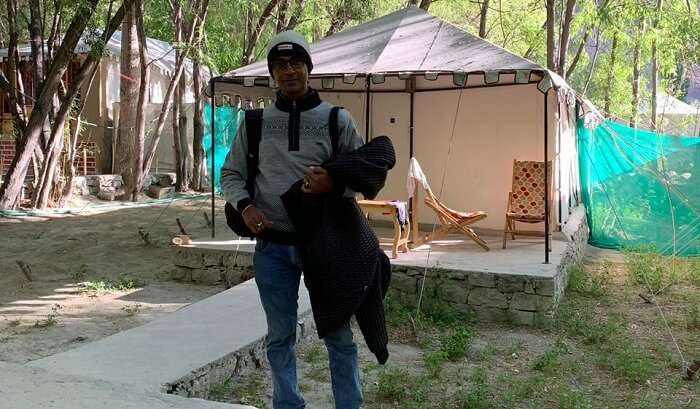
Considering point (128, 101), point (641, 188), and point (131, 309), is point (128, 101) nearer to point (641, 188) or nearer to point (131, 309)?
point (131, 309)

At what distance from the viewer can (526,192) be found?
757 cm

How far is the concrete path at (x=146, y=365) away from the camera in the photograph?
2.64 m

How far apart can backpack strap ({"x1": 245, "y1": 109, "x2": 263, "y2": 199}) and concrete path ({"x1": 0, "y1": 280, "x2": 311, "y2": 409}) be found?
35.1 inches

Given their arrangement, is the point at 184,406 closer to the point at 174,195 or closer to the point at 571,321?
the point at 571,321

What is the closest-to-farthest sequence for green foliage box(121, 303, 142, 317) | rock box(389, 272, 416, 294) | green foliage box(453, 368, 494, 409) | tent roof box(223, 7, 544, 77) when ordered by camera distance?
green foliage box(453, 368, 494, 409) → green foliage box(121, 303, 142, 317) → rock box(389, 272, 416, 294) → tent roof box(223, 7, 544, 77)

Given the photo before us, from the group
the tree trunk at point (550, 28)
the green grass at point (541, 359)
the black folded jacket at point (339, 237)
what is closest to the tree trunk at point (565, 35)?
the tree trunk at point (550, 28)

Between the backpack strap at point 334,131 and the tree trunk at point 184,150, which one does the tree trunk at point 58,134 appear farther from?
the backpack strap at point 334,131

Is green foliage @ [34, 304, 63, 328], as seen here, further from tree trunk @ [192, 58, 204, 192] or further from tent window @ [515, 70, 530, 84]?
tree trunk @ [192, 58, 204, 192]

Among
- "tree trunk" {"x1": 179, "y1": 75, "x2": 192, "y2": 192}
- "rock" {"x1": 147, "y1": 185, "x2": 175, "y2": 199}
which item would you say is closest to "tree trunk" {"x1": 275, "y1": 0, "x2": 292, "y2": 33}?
"tree trunk" {"x1": 179, "y1": 75, "x2": 192, "y2": 192}

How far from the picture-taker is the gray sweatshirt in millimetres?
2408

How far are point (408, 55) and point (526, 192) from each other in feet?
6.91

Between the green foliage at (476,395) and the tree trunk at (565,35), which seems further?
the tree trunk at (565,35)

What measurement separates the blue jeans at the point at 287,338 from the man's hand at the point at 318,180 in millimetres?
280

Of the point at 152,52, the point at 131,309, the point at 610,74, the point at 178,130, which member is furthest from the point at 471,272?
the point at 610,74
